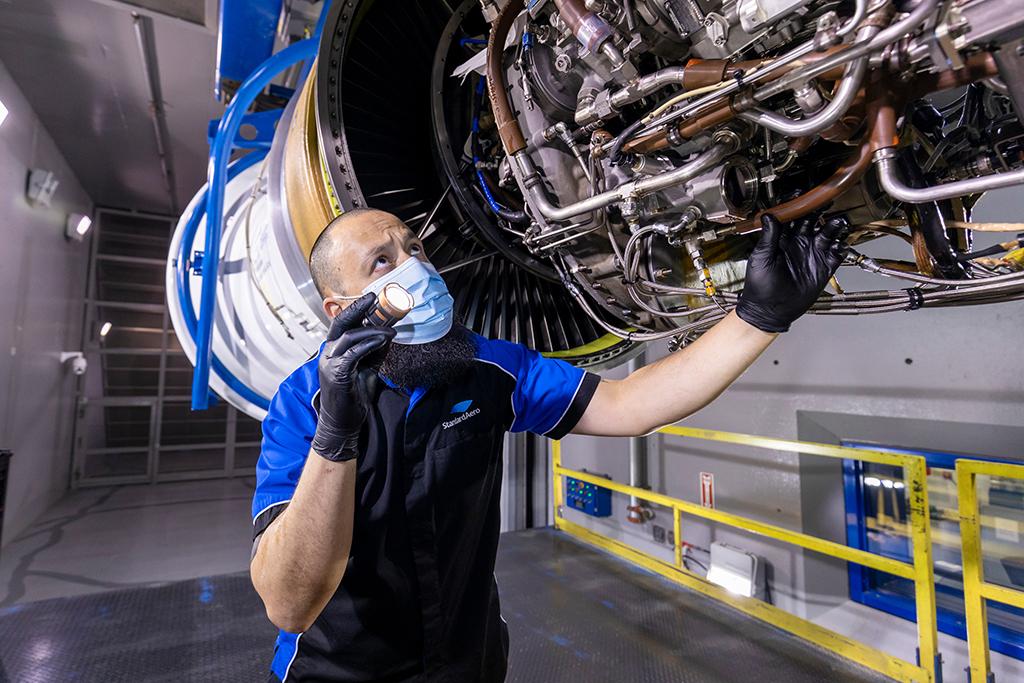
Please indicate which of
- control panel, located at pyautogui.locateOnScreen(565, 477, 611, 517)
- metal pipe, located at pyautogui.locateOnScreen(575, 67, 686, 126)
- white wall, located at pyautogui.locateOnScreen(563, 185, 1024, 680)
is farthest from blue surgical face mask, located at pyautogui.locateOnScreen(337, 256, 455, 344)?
control panel, located at pyautogui.locateOnScreen(565, 477, 611, 517)

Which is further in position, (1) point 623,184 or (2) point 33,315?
(2) point 33,315

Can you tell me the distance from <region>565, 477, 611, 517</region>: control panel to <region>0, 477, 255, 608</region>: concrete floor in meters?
2.52

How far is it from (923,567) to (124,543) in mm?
5387

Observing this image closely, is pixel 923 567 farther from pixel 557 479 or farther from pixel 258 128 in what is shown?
pixel 258 128

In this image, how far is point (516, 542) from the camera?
379cm

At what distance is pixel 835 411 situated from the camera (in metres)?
2.47

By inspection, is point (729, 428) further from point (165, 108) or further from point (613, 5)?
point (165, 108)

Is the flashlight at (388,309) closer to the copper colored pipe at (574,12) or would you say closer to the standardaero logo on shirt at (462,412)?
the standardaero logo on shirt at (462,412)

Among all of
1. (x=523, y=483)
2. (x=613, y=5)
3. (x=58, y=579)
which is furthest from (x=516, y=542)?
(x=613, y=5)

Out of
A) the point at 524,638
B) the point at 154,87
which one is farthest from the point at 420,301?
the point at 154,87

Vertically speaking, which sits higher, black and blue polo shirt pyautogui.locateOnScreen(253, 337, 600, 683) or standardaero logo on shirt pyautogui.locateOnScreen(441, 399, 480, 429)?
standardaero logo on shirt pyautogui.locateOnScreen(441, 399, 480, 429)

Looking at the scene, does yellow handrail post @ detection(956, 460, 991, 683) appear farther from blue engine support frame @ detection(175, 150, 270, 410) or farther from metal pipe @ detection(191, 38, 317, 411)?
blue engine support frame @ detection(175, 150, 270, 410)

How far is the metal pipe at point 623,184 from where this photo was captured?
945 millimetres

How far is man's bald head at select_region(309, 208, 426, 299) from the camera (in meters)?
1.09
